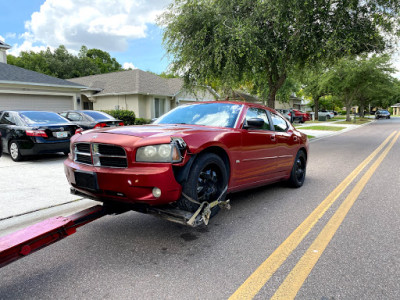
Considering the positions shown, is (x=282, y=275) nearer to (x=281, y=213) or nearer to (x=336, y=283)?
(x=336, y=283)

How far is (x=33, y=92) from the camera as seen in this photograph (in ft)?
60.1

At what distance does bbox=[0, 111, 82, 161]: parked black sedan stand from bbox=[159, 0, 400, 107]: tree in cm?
746

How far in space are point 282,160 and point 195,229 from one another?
2.32 m

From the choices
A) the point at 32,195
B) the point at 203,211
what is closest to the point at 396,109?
the point at 203,211

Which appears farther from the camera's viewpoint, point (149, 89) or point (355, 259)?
point (149, 89)

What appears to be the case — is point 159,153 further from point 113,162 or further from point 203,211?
point 203,211

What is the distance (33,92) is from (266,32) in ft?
46.4

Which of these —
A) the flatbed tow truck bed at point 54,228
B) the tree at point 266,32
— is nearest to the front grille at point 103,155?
the flatbed tow truck bed at point 54,228

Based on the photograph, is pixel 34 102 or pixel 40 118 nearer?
pixel 40 118

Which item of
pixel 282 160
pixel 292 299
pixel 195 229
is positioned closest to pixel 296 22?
pixel 282 160

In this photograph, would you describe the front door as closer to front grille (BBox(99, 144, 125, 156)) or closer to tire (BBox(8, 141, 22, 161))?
front grille (BBox(99, 144, 125, 156))

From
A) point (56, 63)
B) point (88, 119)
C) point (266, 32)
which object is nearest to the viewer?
point (88, 119)

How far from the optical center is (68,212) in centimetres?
470

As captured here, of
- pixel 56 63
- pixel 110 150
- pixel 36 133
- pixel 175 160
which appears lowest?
pixel 175 160
